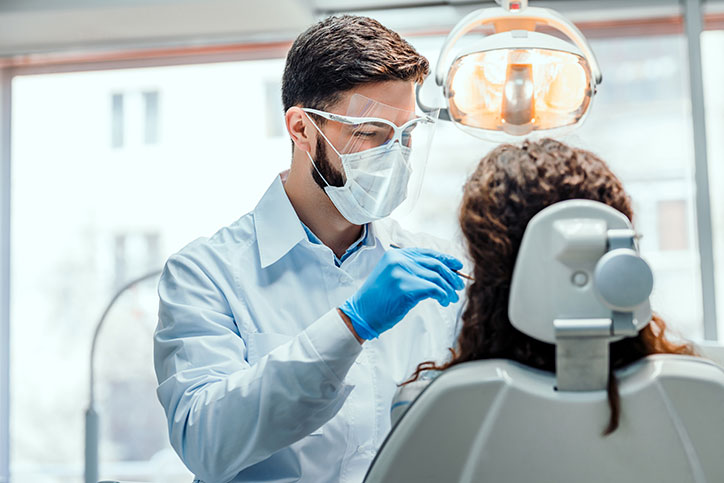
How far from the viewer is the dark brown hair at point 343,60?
5.37ft

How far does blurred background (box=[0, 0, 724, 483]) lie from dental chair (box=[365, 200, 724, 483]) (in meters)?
2.35

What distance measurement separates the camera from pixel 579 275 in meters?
0.89

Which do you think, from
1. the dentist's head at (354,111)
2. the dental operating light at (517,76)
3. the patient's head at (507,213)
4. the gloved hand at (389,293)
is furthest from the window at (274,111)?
the patient's head at (507,213)

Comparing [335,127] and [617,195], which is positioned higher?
[335,127]

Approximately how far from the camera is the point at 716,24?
332 centimetres

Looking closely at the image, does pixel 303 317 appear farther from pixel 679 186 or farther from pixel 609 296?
pixel 679 186

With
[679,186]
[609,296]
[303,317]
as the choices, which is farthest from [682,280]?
[609,296]

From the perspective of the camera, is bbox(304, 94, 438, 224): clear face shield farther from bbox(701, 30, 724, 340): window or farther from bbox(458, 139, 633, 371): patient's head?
bbox(701, 30, 724, 340): window

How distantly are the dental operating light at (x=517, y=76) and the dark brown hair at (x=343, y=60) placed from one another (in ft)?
0.32

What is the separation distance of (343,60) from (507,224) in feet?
2.46

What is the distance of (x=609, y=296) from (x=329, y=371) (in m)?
0.54

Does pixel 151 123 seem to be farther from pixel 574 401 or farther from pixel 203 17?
pixel 574 401

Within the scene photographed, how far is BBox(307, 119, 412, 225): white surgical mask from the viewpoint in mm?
1648

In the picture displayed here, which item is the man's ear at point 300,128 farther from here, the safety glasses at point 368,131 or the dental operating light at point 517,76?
the dental operating light at point 517,76
